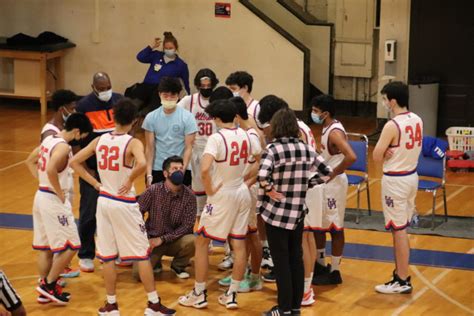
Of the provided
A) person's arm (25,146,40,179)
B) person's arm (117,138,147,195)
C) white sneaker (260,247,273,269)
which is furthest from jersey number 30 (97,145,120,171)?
white sneaker (260,247,273,269)

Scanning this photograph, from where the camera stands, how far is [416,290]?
834cm

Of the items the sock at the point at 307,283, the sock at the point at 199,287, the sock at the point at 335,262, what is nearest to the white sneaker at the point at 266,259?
the sock at the point at 335,262

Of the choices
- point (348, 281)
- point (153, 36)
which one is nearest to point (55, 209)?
point (348, 281)

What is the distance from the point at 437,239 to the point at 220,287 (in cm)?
258

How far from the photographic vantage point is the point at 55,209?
→ 7.77m

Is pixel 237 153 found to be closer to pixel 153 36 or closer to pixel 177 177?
pixel 177 177

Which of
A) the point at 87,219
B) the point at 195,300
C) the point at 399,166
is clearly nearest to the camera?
the point at 195,300

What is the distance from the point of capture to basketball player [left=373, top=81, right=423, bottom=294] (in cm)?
803

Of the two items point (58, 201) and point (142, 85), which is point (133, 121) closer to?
point (58, 201)

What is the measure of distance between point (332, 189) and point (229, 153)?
1145 millimetres

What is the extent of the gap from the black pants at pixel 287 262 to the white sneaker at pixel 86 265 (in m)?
2.06

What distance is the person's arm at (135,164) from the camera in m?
7.29

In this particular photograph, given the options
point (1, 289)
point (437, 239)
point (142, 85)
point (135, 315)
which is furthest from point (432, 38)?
point (1, 289)

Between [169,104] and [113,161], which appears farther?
[169,104]
